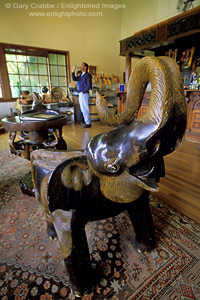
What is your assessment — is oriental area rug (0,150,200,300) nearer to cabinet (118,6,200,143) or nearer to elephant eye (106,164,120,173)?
elephant eye (106,164,120,173)

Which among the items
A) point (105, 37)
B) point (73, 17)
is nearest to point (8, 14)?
point (73, 17)

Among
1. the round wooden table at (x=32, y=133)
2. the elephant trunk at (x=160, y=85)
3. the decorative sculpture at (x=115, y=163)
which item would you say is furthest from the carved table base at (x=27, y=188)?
the elephant trunk at (x=160, y=85)

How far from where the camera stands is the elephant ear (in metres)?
0.49

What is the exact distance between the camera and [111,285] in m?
0.65

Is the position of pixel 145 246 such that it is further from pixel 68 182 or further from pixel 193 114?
A: pixel 193 114

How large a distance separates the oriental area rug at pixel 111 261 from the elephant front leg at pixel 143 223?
0.14ft

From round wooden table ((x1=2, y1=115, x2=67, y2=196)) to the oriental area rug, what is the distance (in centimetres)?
35

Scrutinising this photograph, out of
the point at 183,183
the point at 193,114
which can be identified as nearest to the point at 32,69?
Result: the point at 193,114

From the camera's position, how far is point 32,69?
553 centimetres

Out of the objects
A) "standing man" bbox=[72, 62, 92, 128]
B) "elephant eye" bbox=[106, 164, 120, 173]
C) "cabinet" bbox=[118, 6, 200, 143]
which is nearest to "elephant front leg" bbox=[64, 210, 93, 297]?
"elephant eye" bbox=[106, 164, 120, 173]

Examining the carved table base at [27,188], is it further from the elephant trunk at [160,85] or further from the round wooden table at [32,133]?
the elephant trunk at [160,85]

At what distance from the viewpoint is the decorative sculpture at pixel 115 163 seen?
0.32m

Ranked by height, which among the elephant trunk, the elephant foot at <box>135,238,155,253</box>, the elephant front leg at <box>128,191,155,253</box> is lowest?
the elephant foot at <box>135,238,155,253</box>

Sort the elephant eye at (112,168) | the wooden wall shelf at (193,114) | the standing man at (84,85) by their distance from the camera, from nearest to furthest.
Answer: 1. the elephant eye at (112,168)
2. the wooden wall shelf at (193,114)
3. the standing man at (84,85)
